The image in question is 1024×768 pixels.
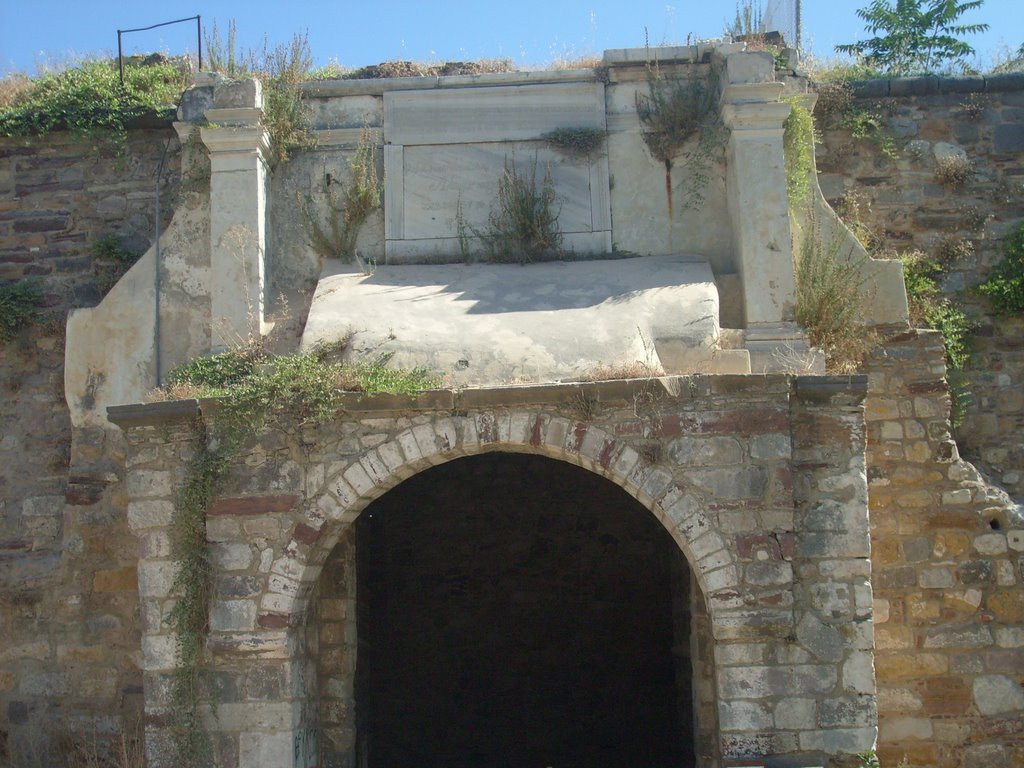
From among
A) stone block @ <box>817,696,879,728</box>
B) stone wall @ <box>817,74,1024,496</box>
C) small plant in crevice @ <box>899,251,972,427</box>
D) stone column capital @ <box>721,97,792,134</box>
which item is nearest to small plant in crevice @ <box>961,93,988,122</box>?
stone wall @ <box>817,74,1024,496</box>

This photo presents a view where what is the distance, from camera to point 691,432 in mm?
6688

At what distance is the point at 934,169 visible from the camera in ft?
30.7

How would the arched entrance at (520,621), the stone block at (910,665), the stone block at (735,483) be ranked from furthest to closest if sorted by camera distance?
the arched entrance at (520,621) → the stone block at (910,665) → the stone block at (735,483)

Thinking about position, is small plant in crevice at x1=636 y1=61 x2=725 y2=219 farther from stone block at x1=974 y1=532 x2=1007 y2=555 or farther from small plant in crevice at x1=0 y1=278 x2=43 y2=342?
small plant in crevice at x1=0 y1=278 x2=43 y2=342

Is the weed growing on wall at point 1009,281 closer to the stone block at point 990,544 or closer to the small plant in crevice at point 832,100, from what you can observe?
the small plant in crevice at point 832,100

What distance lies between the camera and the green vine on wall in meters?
6.69

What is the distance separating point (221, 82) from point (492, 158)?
1.91 m

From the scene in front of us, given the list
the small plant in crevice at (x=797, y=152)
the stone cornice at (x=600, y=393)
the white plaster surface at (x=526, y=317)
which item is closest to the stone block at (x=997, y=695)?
the stone cornice at (x=600, y=393)

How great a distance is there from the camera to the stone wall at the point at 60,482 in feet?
26.7

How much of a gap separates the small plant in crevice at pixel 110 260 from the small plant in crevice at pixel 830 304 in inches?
193

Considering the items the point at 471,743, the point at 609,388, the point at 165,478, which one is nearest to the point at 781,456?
the point at 609,388

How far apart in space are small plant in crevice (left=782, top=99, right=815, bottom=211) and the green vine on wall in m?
2.93

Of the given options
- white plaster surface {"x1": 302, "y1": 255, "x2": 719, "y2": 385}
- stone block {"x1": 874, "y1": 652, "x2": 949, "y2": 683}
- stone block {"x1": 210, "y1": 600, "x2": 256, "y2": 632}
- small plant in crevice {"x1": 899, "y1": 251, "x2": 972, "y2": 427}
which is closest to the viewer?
stone block {"x1": 210, "y1": 600, "x2": 256, "y2": 632}


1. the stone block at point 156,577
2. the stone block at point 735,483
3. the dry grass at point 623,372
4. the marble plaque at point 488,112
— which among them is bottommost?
the stone block at point 156,577
